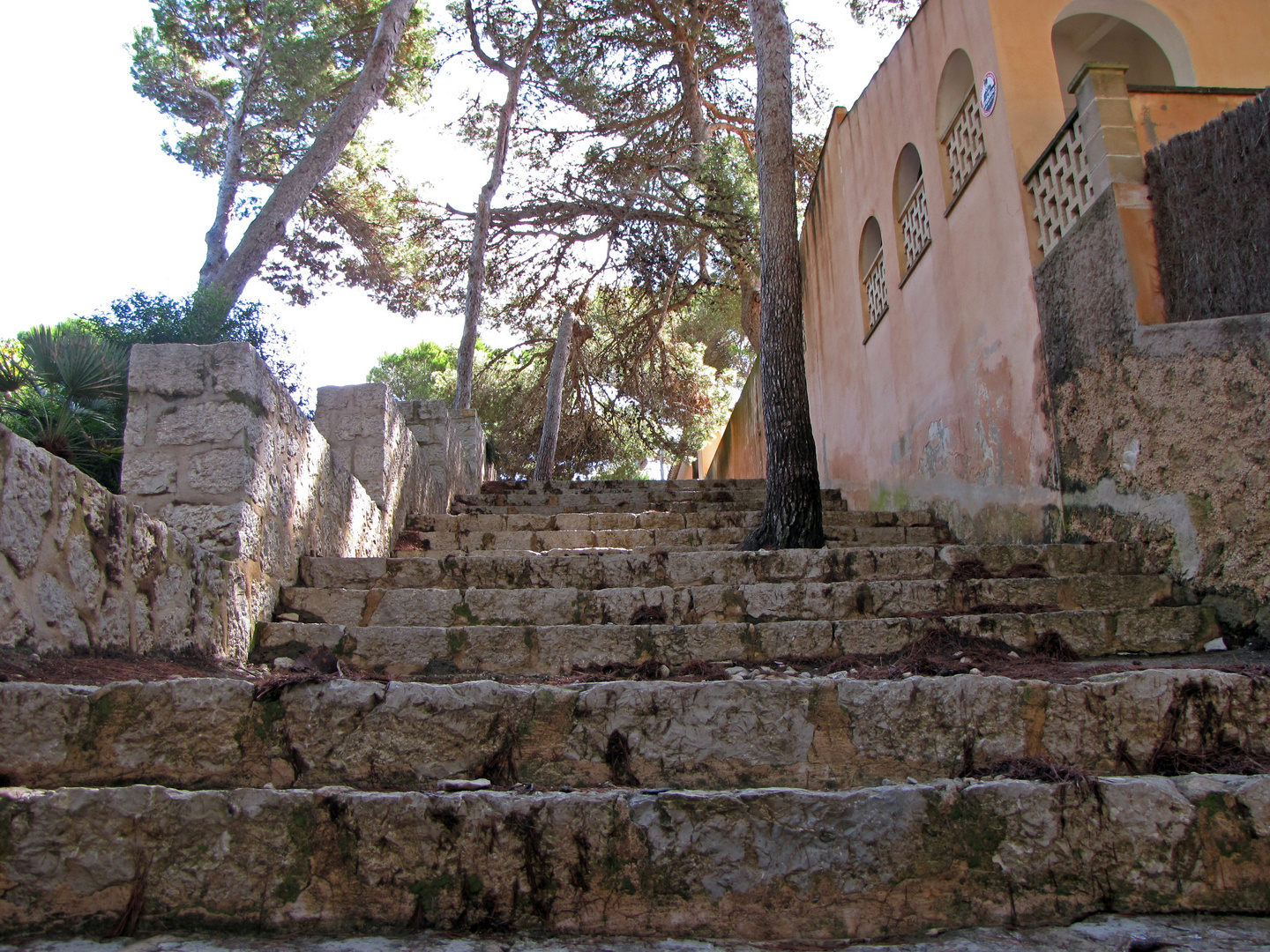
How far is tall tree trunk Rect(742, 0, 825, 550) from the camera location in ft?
15.6

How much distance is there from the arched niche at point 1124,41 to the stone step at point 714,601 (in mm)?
3641

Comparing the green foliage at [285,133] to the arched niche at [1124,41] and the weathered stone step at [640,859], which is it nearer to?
the arched niche at [1124,41]

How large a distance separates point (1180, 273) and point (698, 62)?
10454mm

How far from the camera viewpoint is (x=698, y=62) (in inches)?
503

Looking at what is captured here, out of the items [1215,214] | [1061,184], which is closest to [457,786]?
[1215,214]

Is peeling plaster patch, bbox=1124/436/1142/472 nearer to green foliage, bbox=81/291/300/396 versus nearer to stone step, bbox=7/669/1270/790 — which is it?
stone step, bbox=7/669/1270/790

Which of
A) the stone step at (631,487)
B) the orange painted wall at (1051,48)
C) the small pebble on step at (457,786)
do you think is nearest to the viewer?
the small pebble on step at (457,786)

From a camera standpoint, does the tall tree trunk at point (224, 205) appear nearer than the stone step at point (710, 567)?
No

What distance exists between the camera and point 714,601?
3.55 metres

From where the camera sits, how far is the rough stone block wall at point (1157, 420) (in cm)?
335

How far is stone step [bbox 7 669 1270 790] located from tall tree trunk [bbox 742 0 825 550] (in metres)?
2.47

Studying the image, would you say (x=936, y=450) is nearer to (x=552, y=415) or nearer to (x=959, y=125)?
(x=959, y=125)

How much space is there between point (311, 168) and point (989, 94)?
6.57 metres

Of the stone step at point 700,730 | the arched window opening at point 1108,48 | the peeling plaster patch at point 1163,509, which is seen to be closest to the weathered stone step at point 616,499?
the peeling plaster patch at point 1163,509
